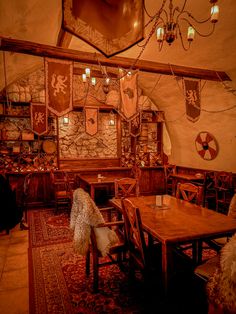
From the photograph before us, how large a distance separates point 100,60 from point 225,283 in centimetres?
377

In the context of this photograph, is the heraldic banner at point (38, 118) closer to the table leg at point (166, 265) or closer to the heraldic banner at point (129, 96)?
the heraldic banner at point (129, 96)

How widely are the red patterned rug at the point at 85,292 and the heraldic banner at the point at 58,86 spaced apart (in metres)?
2.19

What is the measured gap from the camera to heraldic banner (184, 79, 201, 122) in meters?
4.55

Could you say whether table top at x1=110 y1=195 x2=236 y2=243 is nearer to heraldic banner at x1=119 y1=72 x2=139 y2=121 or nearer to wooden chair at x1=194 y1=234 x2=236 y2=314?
wooden chair at x1=194 y1=234 x2=236 y2=314

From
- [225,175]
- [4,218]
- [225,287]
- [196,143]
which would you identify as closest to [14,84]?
[4,218]

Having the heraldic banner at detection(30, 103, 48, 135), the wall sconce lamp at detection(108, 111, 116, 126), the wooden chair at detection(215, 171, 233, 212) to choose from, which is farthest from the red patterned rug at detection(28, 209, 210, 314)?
the wall sconce lamp at detection(108, 111, 116, 126)

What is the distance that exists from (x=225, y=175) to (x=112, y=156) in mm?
3508

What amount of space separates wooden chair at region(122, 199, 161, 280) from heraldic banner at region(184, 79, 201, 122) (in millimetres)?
3055

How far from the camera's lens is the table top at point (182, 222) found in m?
1.88

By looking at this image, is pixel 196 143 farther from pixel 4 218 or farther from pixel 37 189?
pixel 4 218

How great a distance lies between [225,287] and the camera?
49.1 inches

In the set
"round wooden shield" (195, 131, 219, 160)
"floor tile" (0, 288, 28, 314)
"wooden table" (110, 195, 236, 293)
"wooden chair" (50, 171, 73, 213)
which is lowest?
"floor tile" (0, 288, 28, 314)

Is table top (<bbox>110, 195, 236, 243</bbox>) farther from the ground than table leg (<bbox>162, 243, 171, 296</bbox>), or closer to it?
farther from the ground

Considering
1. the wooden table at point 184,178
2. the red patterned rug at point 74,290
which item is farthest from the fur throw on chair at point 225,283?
A: the wooden table at point 184,178
